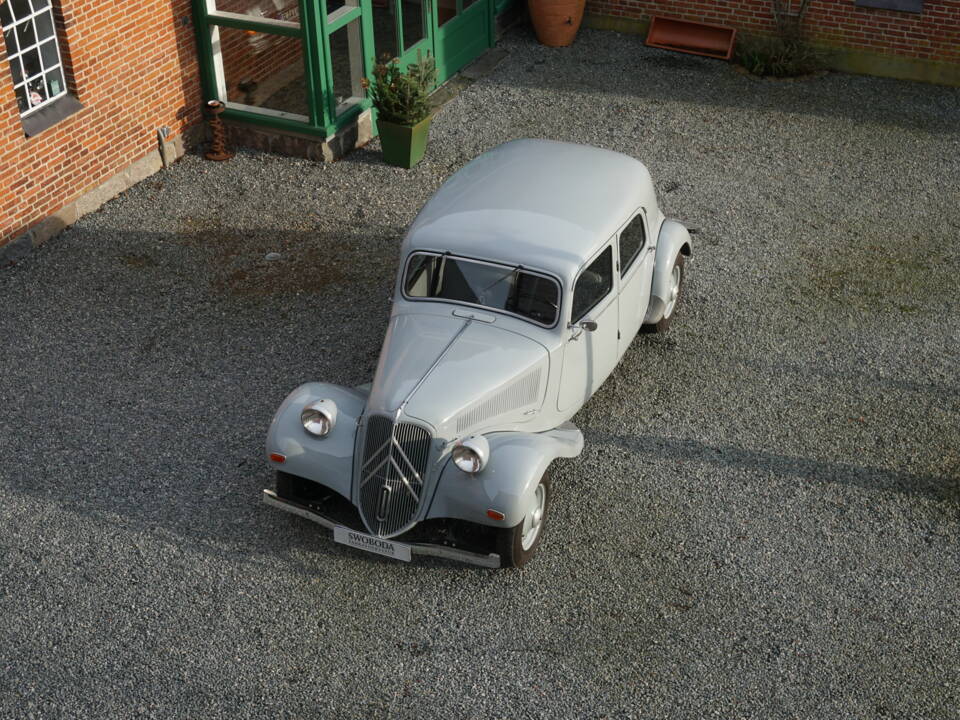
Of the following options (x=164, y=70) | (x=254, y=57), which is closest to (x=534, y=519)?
(x=164, y=70)

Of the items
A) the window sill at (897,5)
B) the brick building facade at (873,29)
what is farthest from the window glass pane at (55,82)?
the window sill at (897,5)

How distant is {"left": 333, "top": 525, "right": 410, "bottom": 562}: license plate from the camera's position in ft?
22.3

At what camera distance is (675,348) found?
9.34 m

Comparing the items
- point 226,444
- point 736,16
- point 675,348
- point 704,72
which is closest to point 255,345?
point 226,444

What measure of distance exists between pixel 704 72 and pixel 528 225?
786cm

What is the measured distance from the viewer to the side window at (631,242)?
8.12 metres

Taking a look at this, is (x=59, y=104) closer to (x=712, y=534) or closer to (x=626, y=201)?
(x=626, y=201)

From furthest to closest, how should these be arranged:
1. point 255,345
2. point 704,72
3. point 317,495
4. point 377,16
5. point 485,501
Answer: point 704,72, point 377,16, point 255,345, point 317,495, point 485,501

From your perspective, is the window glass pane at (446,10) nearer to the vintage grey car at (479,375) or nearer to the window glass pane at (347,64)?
the window glass pane at (347,64)

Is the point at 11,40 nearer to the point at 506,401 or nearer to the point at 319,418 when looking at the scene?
the point at 319,418

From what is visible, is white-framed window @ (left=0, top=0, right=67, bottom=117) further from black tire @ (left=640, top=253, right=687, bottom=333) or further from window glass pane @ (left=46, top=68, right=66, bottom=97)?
black tire @ (left=640, top=253, right=687, bottom=333)

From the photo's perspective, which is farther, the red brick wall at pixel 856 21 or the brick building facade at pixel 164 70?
the red brick wall at pixel 856 21

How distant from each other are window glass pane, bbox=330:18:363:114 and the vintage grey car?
4.33m

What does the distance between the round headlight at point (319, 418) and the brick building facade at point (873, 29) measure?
1037 centimetres
